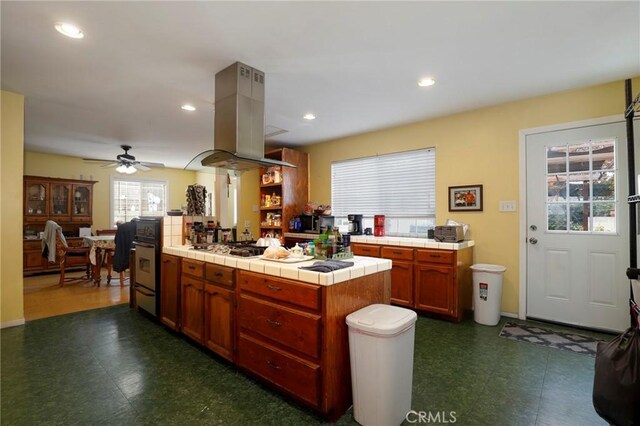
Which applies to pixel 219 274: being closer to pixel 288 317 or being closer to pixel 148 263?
pixel 288 317

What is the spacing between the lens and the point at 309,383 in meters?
1.77

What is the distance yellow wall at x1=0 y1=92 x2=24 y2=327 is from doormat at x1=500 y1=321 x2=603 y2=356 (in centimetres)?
531

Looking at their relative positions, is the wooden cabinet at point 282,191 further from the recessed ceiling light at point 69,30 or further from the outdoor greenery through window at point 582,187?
the outdoor greenery through window at point 582,187

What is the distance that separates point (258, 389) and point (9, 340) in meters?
2.74

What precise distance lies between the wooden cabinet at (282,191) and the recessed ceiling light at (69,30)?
327 centimetres

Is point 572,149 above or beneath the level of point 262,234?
above

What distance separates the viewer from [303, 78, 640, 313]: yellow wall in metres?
3.20

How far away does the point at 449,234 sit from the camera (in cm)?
359

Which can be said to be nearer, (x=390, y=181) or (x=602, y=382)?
(x=602, y=382)

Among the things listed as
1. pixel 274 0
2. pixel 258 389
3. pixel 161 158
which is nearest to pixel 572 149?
pixel 274 0

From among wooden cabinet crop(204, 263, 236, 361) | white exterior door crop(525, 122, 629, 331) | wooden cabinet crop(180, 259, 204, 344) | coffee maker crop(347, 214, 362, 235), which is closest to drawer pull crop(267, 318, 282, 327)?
wooden cabinet crop(204, 263, 236, 361)

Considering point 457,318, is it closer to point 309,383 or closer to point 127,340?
point 309,383

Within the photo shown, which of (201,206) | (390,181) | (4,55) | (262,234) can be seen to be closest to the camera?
(4,55)
